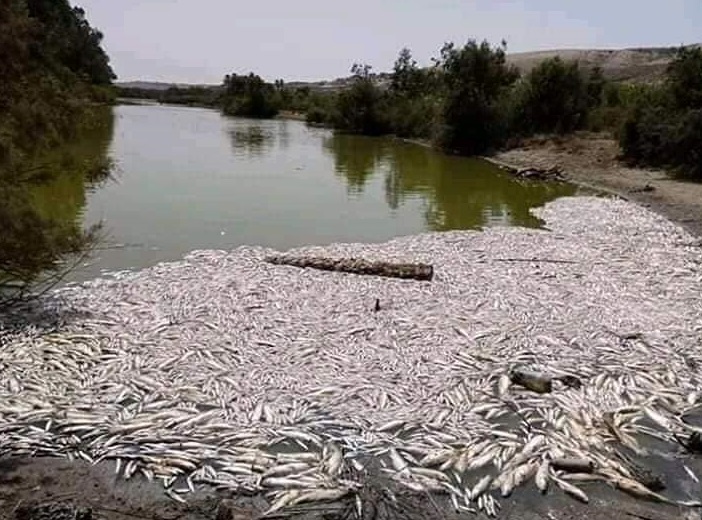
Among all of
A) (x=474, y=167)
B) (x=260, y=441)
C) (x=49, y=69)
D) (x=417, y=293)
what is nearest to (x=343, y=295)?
(x=417, y=293)

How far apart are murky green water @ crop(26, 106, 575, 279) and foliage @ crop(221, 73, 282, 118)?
160 feet

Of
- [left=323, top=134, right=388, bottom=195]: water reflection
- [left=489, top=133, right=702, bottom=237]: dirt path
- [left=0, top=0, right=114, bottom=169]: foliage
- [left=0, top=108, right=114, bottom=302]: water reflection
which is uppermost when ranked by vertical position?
[left=0, top=0, right=114, bottom=169]: foliage

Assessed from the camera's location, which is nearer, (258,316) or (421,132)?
(258,316)

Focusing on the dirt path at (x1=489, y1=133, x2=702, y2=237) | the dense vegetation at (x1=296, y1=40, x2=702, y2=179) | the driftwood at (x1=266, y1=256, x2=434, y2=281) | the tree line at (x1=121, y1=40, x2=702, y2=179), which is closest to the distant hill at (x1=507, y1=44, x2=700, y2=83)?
the tree line at (x1=121, y1=40, x2=702, y2=179)

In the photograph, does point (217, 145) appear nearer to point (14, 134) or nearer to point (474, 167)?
point (474, 167)

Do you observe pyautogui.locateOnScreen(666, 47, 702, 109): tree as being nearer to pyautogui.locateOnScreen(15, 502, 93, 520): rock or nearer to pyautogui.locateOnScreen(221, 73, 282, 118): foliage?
pyautogui.locateOnScreen(15, 502, 93, 520): rock

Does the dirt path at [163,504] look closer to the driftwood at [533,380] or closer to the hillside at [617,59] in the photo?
the driftwood at [533,380]

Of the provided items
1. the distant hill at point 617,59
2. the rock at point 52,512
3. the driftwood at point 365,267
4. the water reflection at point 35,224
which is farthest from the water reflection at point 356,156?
the distant hill at point 617,59

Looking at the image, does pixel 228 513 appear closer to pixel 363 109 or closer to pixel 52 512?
pixel 52 512

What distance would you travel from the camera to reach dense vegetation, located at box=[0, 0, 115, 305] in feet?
26.8

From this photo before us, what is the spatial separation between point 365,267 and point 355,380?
15.8 feet

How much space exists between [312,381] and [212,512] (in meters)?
2.38

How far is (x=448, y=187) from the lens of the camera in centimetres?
2716

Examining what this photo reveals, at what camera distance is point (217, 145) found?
136 ft
